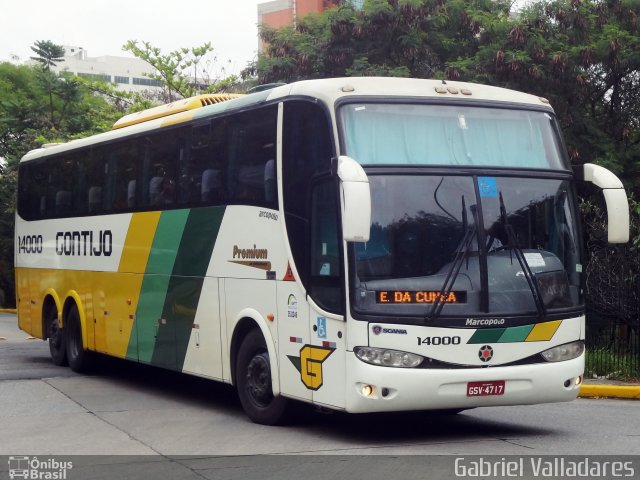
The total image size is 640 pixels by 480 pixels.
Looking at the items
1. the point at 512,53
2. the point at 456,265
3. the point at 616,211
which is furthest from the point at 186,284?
the point at 512,53

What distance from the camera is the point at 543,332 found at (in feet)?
33.9

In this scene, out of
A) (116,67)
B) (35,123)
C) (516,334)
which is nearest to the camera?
(516,334)

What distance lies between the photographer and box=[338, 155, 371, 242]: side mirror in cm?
914

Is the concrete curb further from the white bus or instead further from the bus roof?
the bus roof

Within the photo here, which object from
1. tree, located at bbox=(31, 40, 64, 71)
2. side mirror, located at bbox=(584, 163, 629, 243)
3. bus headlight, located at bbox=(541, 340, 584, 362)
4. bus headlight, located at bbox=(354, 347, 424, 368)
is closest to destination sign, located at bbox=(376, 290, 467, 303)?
bus headlight, located at bbox=(354, 347, 424, 368)

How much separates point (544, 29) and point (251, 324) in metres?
14.6

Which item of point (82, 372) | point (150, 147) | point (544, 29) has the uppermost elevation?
point (544, 29)

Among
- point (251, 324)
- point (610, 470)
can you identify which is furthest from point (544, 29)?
point (610, 470)

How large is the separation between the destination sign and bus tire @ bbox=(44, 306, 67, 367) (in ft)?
30.3

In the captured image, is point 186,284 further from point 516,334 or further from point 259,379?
point 516,334

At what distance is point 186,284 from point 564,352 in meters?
4.89

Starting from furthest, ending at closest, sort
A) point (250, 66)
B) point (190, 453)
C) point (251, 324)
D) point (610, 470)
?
point (250, 66)
point (251, 324)
point (190, 453)
point (610, 470)

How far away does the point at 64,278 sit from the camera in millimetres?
17656

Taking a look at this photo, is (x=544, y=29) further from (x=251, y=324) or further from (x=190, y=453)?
(x=190, y=453)
